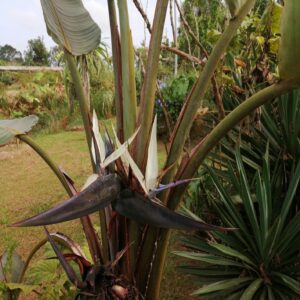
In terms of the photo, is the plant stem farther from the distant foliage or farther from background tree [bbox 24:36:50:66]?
background tree [bbox 24:36:50:66]

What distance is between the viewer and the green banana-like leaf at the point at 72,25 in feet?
3.91

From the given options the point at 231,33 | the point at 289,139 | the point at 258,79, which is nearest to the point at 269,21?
the point at 258,79

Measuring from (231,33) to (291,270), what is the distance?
0.76 m

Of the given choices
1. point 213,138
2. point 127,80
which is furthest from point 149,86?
point 213,138

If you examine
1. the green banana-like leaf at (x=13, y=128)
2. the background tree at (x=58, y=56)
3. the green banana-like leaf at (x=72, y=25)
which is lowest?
the green banana-like leaf at (x=13, y=128)

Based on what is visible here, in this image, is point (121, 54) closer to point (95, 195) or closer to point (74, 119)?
point (95, 195)

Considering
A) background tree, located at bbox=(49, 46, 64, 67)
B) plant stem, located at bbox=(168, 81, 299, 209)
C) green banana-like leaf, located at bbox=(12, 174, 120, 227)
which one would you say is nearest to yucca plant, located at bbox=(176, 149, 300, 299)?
plant stem, located at bbox=(168, 81, 299, 209)

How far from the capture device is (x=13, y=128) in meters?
1.12

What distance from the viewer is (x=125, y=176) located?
→ 0.82m

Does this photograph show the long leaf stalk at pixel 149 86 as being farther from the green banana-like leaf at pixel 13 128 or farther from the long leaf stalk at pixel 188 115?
the green banana-like leaf at pixel 13 128

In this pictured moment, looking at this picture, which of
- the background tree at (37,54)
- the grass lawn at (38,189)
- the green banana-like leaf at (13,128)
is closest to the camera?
the green banana-like leaf at (13,128)

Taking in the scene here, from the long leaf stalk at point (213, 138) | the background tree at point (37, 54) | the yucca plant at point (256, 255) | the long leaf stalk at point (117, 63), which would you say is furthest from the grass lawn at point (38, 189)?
the background tree at point (37, 54)

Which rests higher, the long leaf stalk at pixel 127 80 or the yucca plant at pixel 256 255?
the long leaf stalk at pixel 127 80

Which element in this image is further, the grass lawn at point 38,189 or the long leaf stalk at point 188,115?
the grass lawn at point 38,189
